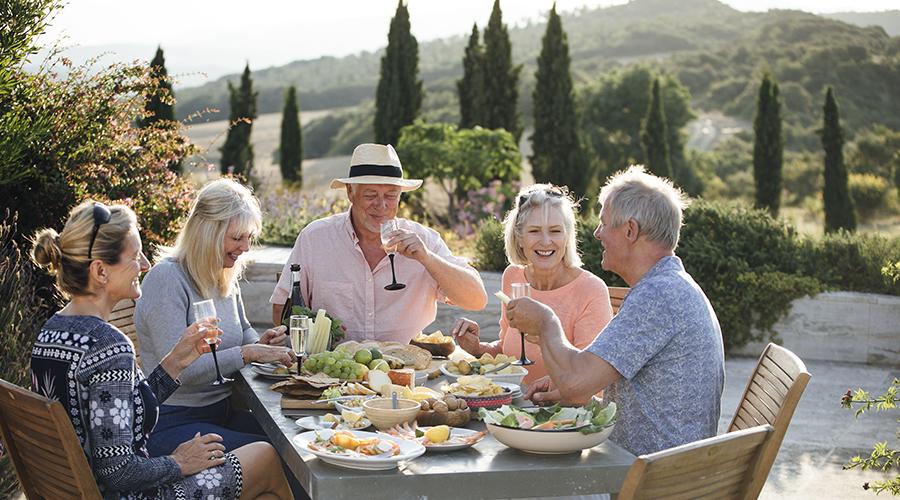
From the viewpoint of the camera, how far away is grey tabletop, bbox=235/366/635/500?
74.6 inches

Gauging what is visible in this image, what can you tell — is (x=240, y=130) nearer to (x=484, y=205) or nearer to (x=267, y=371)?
(x=484, y=205)

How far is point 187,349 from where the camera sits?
2.65 metres

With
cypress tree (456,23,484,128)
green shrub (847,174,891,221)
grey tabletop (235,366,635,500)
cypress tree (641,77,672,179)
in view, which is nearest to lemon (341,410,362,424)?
grey tabletop (235,366,635,500)

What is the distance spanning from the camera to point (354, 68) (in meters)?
60.7

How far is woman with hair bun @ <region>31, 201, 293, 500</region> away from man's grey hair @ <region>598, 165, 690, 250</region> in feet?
5.07

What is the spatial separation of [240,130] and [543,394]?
1470cm

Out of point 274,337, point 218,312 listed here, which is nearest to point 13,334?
point 218,312

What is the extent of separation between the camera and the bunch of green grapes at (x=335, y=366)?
9.40ft

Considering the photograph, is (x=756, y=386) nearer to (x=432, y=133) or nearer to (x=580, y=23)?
(x=432, y=133)

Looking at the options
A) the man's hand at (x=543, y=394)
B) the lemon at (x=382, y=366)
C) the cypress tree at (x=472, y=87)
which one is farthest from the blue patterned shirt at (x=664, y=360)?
the cypress tree at (x=472, y=87)

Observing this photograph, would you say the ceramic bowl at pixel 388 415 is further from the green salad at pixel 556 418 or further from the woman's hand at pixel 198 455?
the woman's hand at pixel 198 455

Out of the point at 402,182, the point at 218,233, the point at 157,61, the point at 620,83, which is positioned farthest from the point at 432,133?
the point at 620,83

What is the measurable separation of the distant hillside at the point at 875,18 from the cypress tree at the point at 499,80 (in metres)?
61.7

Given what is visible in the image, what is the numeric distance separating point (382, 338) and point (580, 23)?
8305 cm
